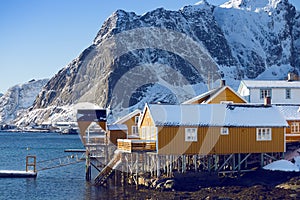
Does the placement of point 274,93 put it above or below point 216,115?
above

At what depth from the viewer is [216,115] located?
4800 centimetres

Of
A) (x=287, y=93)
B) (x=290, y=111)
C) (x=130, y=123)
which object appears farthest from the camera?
(x=287, y=93)

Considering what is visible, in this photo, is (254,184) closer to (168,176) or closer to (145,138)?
(168,176)

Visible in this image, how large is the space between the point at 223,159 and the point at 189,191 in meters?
8.70

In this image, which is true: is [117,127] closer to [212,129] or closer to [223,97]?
[223,97]

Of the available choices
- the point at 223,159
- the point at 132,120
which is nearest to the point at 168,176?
the point at 223,159

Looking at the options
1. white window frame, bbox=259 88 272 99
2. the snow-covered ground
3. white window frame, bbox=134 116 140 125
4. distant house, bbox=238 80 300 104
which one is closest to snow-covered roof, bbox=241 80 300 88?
distant house, bbox=238 80 300 104

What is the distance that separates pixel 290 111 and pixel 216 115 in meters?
12.3

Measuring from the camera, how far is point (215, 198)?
130 ft

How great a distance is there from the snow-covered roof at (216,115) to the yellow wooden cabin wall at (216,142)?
534mm

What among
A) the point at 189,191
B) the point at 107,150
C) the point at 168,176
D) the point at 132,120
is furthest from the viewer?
the point at 132,120

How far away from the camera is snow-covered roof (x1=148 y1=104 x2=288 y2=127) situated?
46562 mm

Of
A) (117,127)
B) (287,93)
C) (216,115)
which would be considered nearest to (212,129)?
(216,115)

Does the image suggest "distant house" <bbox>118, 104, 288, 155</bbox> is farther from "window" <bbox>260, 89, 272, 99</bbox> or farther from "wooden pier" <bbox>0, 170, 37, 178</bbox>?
"wooden pier" <bbox>0, 170, 37, 178</bbox>
